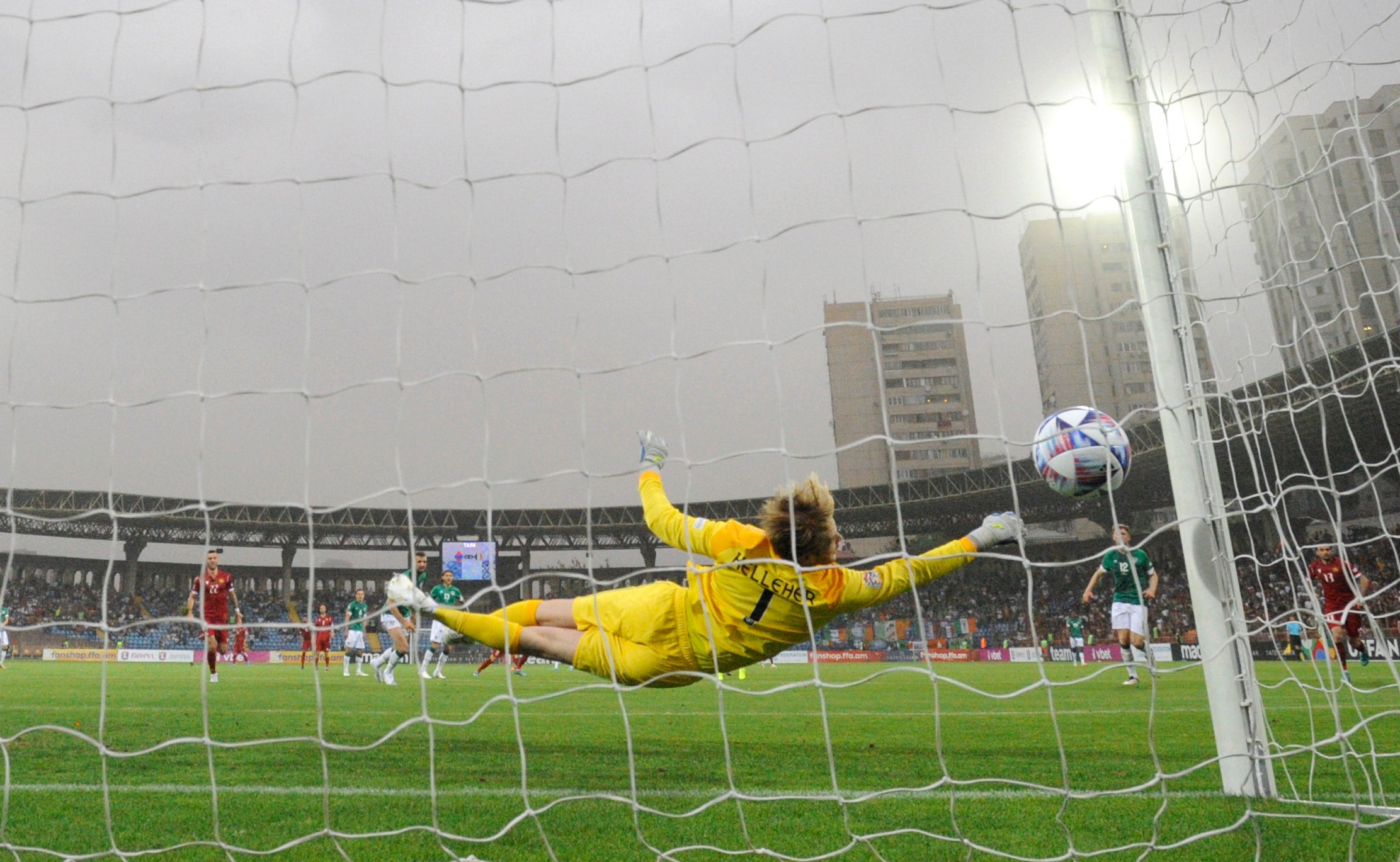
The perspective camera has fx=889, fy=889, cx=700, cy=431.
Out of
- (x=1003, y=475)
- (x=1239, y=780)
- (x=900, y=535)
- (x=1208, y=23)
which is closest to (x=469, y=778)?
(x=900, y=535)

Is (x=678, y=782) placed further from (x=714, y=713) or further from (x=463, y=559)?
(x=463, y=559)

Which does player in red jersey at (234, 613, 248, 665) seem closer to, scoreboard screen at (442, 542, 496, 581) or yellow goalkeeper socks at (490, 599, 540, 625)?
yellow goalkeeper socks at (490, 599, 540, 625)

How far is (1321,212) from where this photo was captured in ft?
15.8

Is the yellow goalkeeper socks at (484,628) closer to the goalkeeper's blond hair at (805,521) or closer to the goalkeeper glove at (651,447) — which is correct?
the goalkeeper glove at (651,447)

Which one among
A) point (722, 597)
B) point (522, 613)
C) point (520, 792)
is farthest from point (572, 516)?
point (722, 597)

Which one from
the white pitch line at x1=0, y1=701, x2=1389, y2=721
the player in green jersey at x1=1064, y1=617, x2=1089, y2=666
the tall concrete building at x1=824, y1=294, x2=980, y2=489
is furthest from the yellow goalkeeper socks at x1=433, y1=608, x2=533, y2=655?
the player in green jersey at x1=1064, y1=617, x2=1089, y2=666

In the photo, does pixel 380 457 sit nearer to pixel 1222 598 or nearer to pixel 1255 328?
pixel 1222 598

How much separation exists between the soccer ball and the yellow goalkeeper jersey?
516mm

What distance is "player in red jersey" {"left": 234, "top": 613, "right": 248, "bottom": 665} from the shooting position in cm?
444

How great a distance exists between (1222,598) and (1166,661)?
22.2 m

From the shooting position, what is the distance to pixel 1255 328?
4.64 meters

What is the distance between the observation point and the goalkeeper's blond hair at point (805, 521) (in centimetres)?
404

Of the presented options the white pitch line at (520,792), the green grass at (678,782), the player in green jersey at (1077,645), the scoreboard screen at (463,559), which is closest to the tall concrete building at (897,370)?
the green grass at (678,782)

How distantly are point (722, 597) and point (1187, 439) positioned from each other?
84.2 inches
